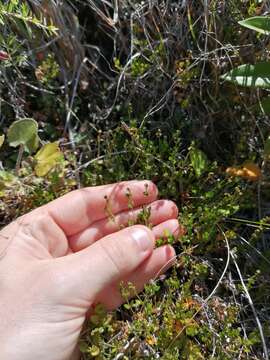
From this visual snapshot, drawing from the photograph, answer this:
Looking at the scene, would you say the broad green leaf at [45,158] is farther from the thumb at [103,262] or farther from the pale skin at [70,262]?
the thumb at [103,262]

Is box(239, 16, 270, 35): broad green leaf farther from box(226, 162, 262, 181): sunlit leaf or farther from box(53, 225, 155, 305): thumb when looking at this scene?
box(53, 225, 155, 305): thumb

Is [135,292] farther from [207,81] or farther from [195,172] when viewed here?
[207,81]

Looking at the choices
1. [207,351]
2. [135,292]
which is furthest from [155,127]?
[207,351]

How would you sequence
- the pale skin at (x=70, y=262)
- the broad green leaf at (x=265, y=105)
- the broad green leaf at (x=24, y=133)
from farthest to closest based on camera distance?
the broad green leaf at (x=24, y=133)
the broad green leaf at (x=265, y=105)
the pale skin at (x=70, y=262)

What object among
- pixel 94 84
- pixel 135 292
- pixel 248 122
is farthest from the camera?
pixel 94 84

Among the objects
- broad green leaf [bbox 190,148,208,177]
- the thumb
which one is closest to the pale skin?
the thumb

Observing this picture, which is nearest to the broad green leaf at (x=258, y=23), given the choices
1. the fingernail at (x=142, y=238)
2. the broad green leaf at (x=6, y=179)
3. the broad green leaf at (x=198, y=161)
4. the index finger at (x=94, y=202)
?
the broad green leaf at (x=198, y=161)

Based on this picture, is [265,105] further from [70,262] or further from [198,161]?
[70,262]
